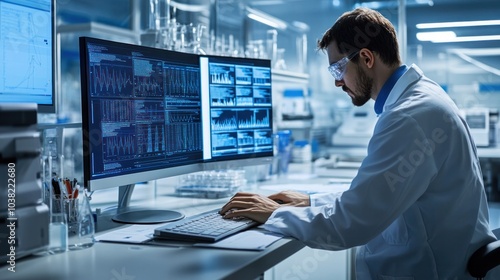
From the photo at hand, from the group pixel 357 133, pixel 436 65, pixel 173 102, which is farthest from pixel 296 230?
pixel 436 65

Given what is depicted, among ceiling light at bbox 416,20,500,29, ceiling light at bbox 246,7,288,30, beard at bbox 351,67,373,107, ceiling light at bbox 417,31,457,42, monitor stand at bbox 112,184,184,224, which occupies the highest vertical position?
ceiling light at bbox 246,7,288,30

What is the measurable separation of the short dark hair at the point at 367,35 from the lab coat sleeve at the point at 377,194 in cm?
31

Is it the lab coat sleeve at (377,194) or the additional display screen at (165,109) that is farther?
the additional display screen at (165,109)

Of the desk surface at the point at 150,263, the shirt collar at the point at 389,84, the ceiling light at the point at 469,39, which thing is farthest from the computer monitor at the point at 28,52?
the ceiling light at the point at 469,39

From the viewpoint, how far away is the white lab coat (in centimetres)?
118

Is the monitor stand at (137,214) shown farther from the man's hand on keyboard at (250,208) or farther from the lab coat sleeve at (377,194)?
the lab coat sleeve at (377,194)

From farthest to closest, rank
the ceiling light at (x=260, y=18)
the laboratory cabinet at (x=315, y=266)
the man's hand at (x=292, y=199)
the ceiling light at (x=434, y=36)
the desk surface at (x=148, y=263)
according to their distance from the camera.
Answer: the ceiling light at (x=434, y=36), the ceiling light at (x=260, y=18), the laboratory cabinet at (x=315, y=266), the man's hand at (x=292, y=199), the desk surface at (x=148, y=263)

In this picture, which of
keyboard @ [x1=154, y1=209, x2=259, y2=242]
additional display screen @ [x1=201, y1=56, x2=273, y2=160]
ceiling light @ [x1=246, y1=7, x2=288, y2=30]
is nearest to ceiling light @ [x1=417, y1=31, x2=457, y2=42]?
ceiling light @ [x1=246, y1=7, x2=288, y2=30]

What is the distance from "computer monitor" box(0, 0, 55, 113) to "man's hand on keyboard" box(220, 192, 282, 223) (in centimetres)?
55

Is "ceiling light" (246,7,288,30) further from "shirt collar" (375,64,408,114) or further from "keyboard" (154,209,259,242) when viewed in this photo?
"keyboard" (154,209,259,242)

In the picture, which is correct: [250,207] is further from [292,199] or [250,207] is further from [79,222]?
[79,222]

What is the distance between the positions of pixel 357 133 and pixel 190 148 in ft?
7.19

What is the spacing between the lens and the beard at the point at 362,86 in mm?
1529

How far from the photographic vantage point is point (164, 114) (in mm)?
1530
